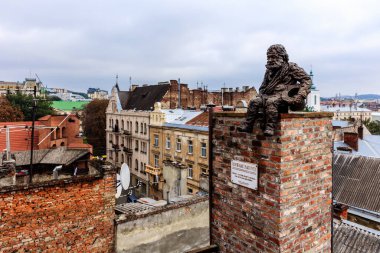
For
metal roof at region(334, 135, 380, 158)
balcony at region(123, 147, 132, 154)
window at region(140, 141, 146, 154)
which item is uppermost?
metal roof at region(334, 135, 380, 158)

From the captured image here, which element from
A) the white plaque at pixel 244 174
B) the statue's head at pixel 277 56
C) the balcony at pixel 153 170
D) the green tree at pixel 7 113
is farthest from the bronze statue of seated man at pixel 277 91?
the green tree at pixel 7 113

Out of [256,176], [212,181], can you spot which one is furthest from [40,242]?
[256,176]

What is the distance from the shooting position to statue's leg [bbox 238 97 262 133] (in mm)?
3232

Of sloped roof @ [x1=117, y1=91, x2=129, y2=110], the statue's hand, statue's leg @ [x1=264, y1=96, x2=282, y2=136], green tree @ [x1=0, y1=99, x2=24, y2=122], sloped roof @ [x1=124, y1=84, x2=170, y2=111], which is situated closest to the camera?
statue's leg @ [x1=264, y1=96, x2=282, y2=136]

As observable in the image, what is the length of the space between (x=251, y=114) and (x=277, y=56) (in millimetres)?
765

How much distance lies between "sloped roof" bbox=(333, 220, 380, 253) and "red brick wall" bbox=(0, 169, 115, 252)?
17.0ft

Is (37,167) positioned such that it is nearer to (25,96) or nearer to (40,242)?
(40,242)

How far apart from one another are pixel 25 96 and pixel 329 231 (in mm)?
52689

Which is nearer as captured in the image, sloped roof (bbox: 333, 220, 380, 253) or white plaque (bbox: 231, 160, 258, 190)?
white plaque (bbox: 231, 160, 258, 190)

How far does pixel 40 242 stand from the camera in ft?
20.3

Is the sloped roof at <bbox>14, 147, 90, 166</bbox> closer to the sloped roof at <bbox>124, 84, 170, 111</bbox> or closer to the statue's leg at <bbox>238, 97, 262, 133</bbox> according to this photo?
the statue's leg at <bbox>238, 97, 262, 133</bbox>

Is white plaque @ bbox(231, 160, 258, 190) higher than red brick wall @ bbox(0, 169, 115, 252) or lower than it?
higher

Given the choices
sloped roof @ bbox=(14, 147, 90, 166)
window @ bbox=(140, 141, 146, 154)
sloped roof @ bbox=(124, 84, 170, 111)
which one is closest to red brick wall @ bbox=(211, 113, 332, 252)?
sloped roof @ bbox=(14, 147, 90, 166)

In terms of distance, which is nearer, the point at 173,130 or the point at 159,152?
the point at 173,130
